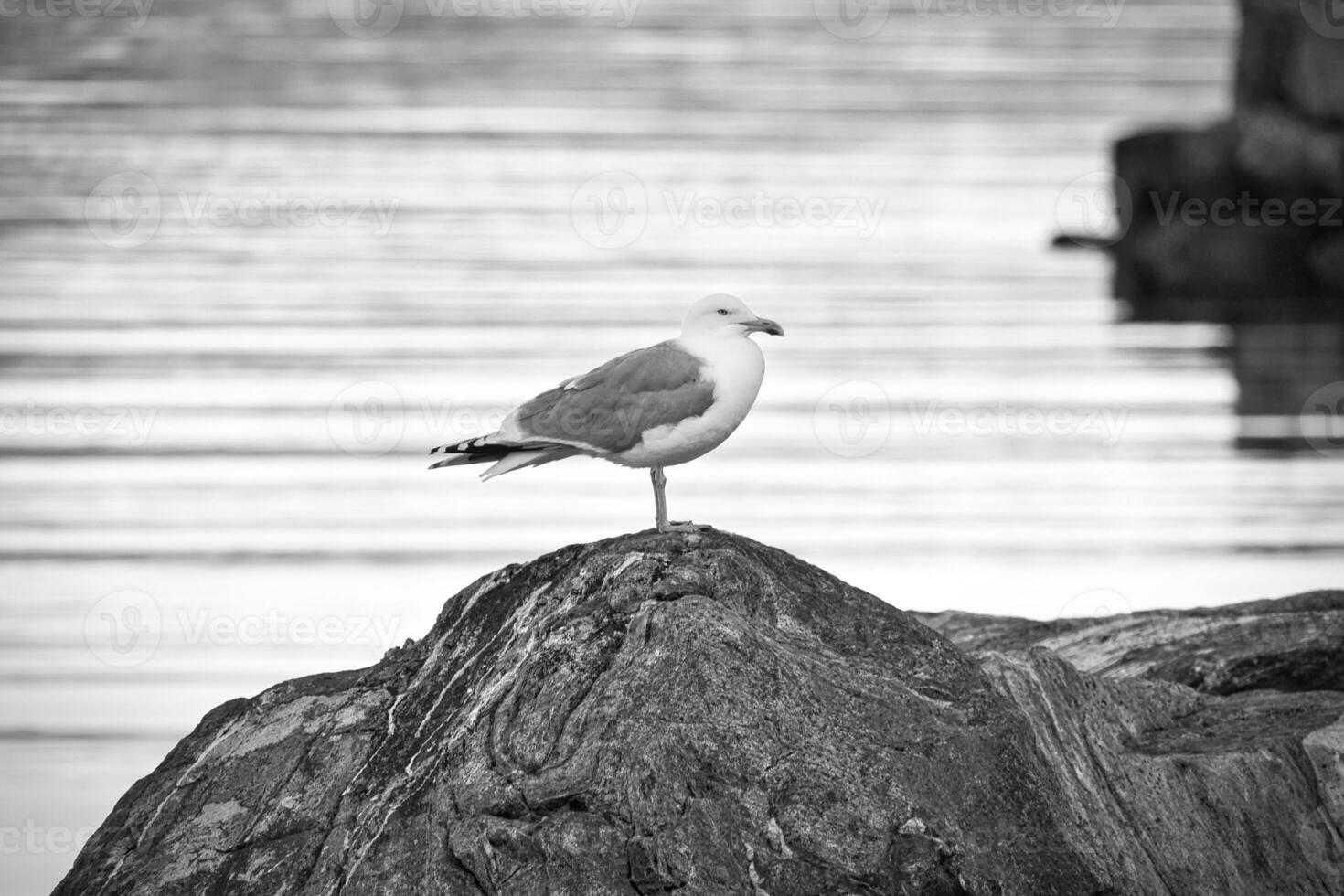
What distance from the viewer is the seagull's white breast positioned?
26.6ft

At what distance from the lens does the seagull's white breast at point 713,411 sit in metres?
8.09

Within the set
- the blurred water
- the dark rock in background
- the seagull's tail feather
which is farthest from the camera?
the dark rock in background

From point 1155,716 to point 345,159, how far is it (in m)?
31.1

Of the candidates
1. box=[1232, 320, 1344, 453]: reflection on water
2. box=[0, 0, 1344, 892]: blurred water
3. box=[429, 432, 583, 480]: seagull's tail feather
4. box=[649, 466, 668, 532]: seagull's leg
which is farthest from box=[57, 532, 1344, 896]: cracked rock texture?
box=[1232, 320, 1344, 453]: reflection on water

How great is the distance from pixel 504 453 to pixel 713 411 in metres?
0.78

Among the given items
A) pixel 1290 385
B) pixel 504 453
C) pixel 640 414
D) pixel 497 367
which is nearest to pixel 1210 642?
pixel 640 414

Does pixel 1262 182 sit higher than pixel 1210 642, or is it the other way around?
pixel 1262 182

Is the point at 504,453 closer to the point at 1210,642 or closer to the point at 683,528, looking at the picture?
the point at 683,528

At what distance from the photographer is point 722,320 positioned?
8.42 meters

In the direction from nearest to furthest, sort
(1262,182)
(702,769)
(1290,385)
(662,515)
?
(702,769)
(662,515)
(1290,385)
(1262,182)

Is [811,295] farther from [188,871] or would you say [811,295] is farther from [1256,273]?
[188,871]

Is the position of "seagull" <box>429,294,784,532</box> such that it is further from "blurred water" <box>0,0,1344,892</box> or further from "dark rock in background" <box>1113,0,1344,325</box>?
"dark rock in background" <box>1113,0,1344,325</box>

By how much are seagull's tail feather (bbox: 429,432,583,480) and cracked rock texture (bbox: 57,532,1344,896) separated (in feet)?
1.60

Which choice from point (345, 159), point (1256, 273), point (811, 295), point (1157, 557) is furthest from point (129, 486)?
point (345, 159)
